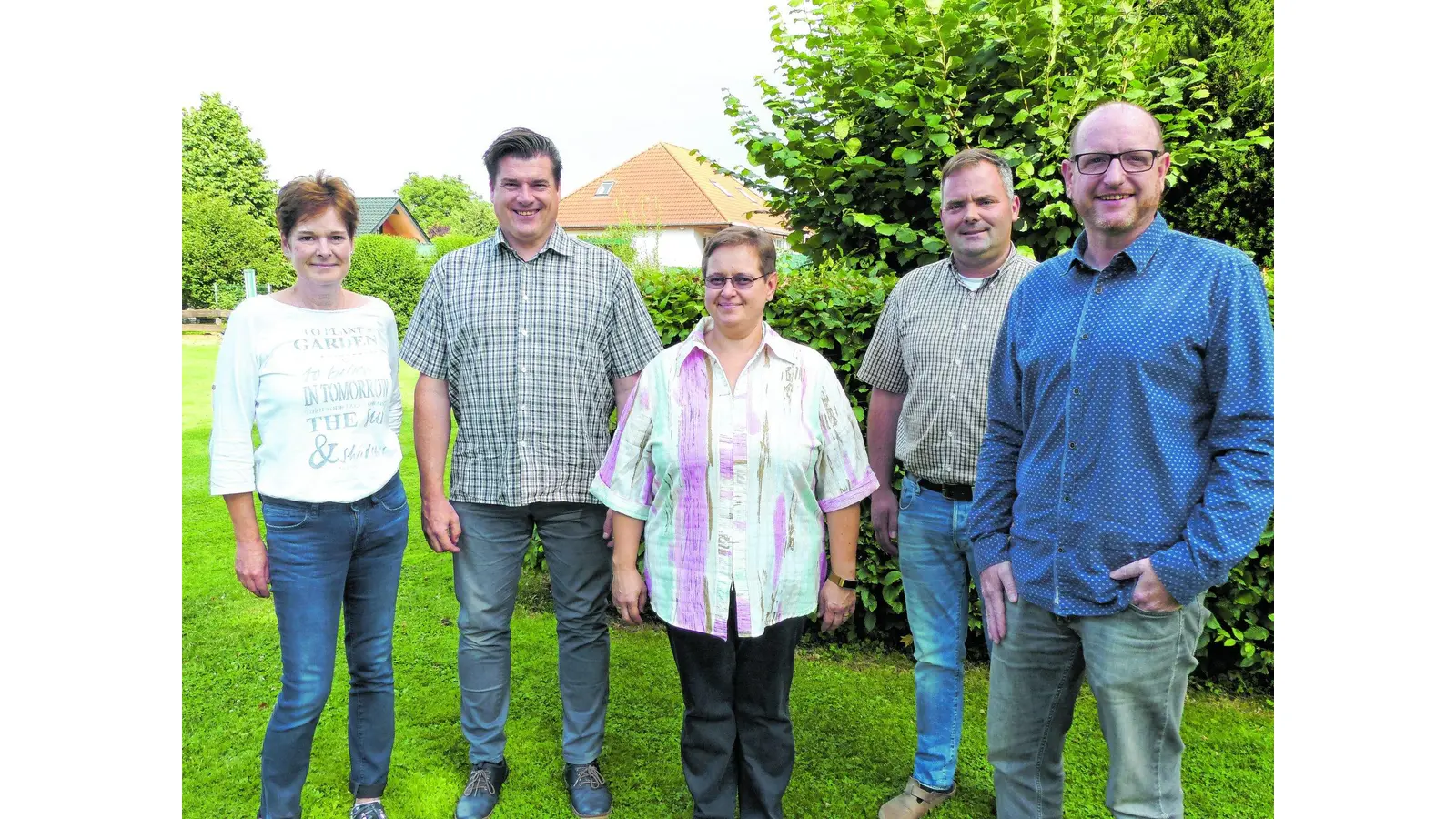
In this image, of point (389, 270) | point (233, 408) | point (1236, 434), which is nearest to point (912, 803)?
point (1236, 434)

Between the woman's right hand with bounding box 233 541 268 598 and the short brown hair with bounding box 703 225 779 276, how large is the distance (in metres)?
1.74

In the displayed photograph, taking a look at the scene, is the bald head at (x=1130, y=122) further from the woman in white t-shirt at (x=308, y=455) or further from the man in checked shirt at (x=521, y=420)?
the woman in white t-shirt at (x=308, y=455)

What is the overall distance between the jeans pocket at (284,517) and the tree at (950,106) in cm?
329

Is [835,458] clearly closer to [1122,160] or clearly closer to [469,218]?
[1122,160]

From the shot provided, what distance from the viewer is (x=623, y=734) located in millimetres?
4211

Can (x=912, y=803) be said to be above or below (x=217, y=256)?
below

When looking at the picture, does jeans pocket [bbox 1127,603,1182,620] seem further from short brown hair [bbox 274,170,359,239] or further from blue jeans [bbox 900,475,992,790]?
short brown hair [bbox 274,170,359,239]

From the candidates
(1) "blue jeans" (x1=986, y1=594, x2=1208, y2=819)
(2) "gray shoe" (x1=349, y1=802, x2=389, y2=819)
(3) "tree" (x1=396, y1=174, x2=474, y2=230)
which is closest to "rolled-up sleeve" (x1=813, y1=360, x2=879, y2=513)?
(1) "blue jeans" (x1=986, y1=594, x2=1208, y2=819)

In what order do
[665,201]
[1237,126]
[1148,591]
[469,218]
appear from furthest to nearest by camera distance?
1. [469,218]
2. [665,201]
3. [1237,126]
4. [1148,591]

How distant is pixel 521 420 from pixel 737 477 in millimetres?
1007

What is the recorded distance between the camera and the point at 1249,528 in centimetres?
211

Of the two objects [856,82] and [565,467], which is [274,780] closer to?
[565,467]

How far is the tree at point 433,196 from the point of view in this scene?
93375 millimetres

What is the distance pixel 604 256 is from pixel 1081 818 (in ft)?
9.64
